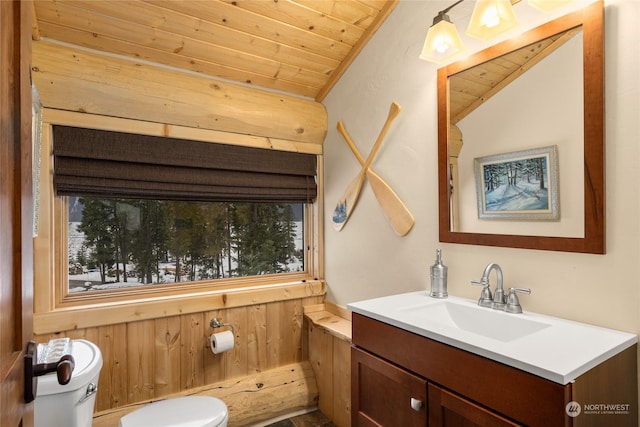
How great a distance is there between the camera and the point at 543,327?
4.08ft

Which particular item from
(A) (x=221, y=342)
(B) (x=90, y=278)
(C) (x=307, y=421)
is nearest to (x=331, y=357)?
(C) (x=307, y=421)

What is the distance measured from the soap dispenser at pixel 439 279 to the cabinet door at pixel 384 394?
438mm

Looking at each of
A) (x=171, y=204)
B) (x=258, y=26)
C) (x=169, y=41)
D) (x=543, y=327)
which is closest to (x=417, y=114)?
(x=258, y=26)

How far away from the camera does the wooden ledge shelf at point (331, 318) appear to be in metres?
2.13

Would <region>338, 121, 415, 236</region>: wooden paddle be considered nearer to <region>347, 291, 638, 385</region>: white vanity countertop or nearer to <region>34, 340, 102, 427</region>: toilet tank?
<region>347, 291, 638, 385</region>: white vanity countertop

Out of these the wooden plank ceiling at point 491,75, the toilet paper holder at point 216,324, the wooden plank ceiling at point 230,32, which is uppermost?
the wooden plank ceiling at point 230,32

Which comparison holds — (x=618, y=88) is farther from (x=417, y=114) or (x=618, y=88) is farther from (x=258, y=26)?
(x=258, y=26)

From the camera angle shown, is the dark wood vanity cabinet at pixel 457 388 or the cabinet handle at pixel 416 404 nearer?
the dark wood vanity cabinet at pixel 457 388

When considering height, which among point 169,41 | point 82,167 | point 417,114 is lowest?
point 82,167

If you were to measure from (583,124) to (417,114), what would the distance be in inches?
30.3

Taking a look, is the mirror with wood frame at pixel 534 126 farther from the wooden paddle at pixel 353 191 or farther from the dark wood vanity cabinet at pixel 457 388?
the dark wood vanity cabinet at pixel 457 388

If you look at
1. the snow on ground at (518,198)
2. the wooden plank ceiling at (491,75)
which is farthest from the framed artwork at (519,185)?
the wooden plank ceiling at (491,75)

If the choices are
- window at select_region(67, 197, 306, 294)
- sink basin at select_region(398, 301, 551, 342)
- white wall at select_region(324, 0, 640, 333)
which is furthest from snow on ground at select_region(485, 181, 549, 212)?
window at select_region(67, 197, 306, 294)

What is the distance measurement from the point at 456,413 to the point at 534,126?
1.07 metres
